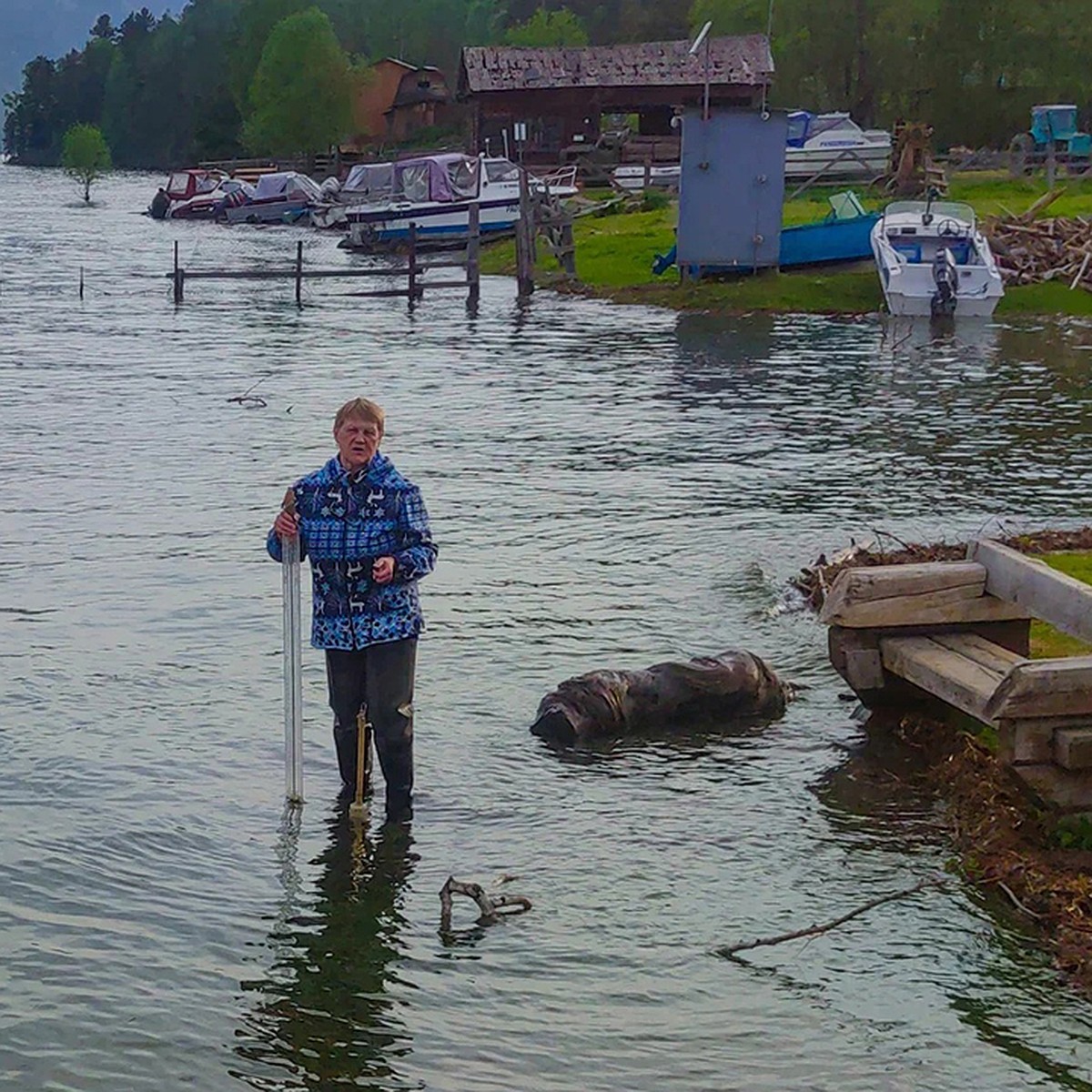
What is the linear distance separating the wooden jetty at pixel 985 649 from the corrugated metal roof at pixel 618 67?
2683 inches

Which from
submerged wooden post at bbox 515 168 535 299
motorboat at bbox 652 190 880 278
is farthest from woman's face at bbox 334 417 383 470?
submerged wooden post at bbox 515 168 535 299

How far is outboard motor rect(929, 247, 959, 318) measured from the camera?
1346 inches

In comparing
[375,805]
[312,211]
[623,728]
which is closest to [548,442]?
[623,728]

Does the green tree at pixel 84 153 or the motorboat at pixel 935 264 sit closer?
the motorboat at pixel 935 264

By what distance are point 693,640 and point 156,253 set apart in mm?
48874

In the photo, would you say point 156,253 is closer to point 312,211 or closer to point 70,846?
point 312,211

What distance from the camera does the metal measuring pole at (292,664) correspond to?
342 inches

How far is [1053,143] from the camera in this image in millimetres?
54375

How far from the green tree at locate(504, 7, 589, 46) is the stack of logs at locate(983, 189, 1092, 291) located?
8795cm

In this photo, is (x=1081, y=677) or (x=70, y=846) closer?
(x=1081, y=677)

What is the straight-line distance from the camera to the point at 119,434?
22.7 metres

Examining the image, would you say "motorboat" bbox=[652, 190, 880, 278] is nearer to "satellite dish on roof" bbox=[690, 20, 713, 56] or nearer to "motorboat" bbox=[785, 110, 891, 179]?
"satellite dish on roof" bbox=[690, 20, 713, 56]

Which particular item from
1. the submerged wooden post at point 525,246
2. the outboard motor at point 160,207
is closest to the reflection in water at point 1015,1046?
the submerged wooden post at point 525,246

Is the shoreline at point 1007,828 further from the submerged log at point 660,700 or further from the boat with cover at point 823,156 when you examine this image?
the boat with cover at point 823,156
